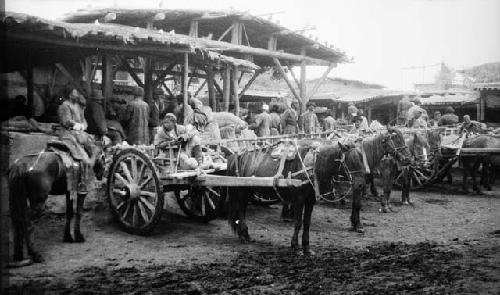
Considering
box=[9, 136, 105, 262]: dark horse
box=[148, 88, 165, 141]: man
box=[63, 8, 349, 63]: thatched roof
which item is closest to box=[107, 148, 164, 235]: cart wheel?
box=[9, 136, 105, 262]: dark horse

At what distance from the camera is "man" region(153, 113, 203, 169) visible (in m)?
6.92

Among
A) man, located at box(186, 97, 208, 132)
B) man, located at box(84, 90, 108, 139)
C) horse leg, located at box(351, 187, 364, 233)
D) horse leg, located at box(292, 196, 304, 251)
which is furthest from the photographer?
man, located at box(84, 90, 108, 139)

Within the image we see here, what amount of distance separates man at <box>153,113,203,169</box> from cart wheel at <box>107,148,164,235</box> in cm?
49

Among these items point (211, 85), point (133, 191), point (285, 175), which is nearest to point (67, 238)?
point (133, 191)

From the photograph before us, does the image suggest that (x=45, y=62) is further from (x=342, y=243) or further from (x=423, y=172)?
(x=423, y=172)

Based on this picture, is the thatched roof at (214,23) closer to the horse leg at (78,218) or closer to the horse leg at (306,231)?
the horse leg at (78,218)

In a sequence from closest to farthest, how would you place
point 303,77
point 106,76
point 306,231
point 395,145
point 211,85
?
point 306,231, point 395,145, point 106,76, point 211,85, point 303,77

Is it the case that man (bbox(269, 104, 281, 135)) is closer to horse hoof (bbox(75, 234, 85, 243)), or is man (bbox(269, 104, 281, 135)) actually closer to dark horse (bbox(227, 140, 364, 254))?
dark horse (bbox(227, 140, 364, 254))

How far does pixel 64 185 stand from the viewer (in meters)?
6.52

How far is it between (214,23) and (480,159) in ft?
30.7

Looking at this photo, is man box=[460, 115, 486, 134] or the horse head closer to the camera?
the horse head

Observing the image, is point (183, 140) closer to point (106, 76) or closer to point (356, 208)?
point (356, 208)

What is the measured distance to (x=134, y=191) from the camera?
22.9ft

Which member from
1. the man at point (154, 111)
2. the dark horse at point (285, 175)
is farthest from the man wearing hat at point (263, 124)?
the dark horse at point (285, 175)
